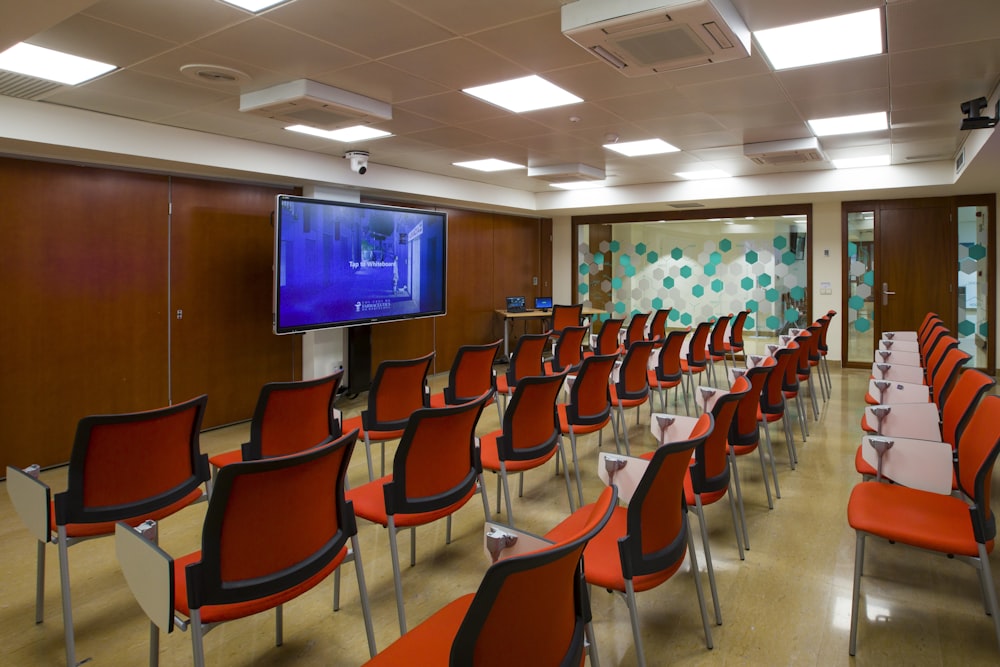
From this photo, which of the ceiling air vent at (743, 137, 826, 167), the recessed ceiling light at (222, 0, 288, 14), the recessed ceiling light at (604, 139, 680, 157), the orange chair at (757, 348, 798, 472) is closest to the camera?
the recessed ceiling light at (222, 0, 288, 14)

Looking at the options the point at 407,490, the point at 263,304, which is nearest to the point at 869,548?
the point at 407,490

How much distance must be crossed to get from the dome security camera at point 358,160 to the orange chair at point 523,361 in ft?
9.58

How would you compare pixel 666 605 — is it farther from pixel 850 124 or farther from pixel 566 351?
pixel 850 124

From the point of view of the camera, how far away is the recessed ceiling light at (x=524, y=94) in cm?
437

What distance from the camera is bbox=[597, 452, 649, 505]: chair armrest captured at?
2.33 metres

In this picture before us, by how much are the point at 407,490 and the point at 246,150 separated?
15.5ft

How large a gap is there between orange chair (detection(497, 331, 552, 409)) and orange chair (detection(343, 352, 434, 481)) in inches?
44.5

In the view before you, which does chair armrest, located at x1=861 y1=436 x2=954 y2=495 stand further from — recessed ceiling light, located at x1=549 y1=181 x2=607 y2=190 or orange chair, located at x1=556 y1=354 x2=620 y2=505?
recessed ceiling light, located at x1=549 y1=181 x2=607 y2=190

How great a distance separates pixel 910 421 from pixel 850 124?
3.53 metres

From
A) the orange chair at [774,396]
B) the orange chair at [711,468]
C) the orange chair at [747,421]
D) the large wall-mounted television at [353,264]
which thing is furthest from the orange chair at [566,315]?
Result: the orange chair at [711,468]

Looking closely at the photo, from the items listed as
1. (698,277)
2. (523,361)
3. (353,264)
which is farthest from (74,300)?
(698,277)

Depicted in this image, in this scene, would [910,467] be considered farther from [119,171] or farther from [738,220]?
[738,220]

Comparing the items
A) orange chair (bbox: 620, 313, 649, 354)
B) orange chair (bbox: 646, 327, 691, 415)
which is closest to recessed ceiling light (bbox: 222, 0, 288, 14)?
orange chair (bbox: 646, 327, 691, 415)

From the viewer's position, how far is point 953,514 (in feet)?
8.05
